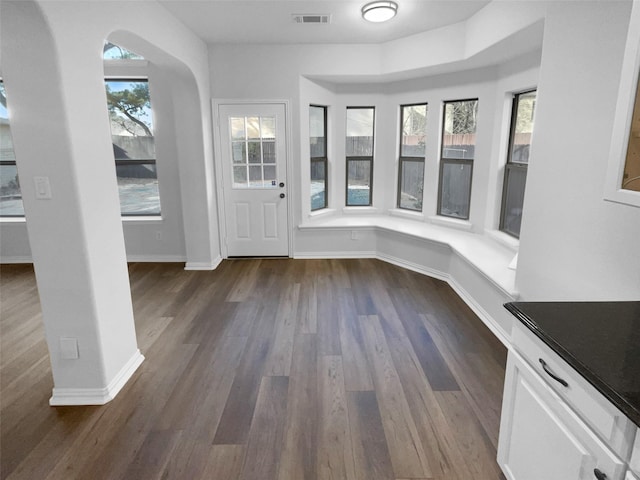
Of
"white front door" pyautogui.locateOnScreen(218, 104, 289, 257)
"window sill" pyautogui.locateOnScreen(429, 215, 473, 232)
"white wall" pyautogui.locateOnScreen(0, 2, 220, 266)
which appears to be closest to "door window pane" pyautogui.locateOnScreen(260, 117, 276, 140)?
"white front door" pyautogui.locateOnScreen(218, 104, 289, 257)

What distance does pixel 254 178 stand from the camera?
484 centimetres

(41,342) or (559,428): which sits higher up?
(559,428)

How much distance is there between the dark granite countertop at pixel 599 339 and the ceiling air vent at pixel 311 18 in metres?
3.11

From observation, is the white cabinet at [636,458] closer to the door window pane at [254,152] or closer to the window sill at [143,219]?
the door window pane at [254,152]

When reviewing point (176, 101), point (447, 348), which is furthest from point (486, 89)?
point (176, 101)

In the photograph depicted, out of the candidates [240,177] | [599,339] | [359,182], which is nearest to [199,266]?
[240,177]

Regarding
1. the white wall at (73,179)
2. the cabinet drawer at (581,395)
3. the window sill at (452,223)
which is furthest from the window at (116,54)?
the cabinet drawer at (581,395)

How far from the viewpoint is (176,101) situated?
426 centimetres

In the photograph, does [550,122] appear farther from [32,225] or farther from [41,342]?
[41,342]

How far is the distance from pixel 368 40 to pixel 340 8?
1.10 m

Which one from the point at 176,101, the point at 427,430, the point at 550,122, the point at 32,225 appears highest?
the point at 176,101

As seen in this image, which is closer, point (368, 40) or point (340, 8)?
point (340, 8)

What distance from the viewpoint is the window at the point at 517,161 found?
3646 millimetres

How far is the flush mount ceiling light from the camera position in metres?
3.18
